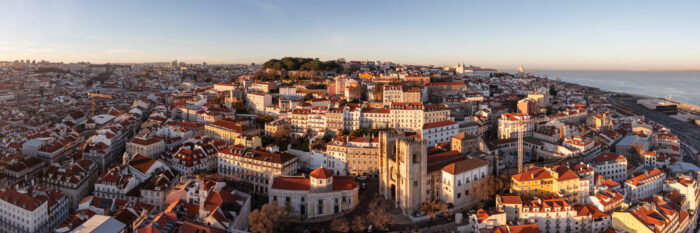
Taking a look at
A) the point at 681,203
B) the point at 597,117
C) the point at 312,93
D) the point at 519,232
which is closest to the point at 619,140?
the point at 597,117

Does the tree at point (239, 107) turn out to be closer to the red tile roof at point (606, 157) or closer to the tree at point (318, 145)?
the tree at point (318, 145)

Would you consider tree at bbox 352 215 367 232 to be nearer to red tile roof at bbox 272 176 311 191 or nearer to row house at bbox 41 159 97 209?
red tile roof at bbox 272 176 311 191

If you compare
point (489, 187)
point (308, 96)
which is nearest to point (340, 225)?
point (489, 187)

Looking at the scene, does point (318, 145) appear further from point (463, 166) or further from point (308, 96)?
point (308, 96)

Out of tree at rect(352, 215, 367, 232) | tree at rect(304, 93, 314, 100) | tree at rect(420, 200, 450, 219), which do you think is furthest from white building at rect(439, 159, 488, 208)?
tree at rect(304, 93, 314, 100)

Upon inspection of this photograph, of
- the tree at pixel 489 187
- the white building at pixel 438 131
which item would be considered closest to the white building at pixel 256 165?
the white building at pixel 438 131

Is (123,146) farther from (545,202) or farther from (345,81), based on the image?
(545,202)

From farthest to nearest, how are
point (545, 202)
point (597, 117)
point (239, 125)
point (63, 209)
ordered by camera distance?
point (597, 117) → point (239, 125) → point (63, 209) → point (545, 202)
